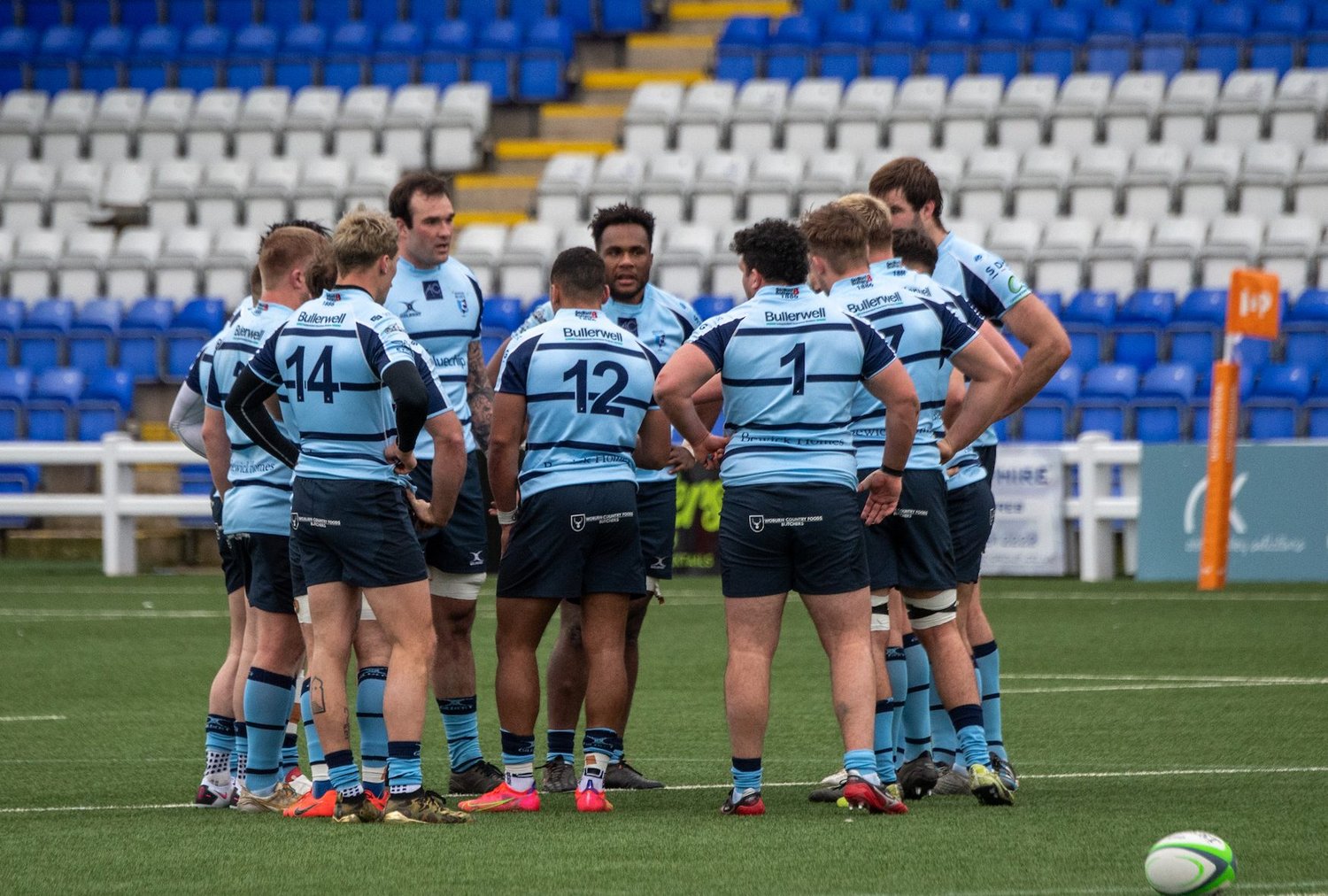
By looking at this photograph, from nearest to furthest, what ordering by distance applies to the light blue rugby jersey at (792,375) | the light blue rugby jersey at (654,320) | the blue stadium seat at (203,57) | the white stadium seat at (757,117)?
1. the light blue rugby jersey at (792,375)
2. the light blue rugby jersey at (654,320)
3. the white stadium seat at (757,117)
4. the blue stadium seat at (203,57)

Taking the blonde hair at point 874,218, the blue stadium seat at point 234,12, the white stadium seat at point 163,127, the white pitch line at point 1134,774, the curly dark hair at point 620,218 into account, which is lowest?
the white pitch line at point 1134,774

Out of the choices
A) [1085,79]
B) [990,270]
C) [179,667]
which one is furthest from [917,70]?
[990,270]

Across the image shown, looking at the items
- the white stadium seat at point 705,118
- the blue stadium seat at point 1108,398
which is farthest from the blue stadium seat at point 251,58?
the blue stadium seat at point 1108,398

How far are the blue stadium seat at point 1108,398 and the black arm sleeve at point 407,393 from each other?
506 inches

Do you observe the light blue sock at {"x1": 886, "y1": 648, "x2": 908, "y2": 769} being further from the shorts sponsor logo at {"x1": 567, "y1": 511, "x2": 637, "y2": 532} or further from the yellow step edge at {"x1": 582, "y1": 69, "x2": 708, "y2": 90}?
the yellow step edge at {"x1": 582, "y1": 69, "x2": 708, "y2": 90}

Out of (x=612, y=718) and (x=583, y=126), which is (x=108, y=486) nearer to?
(x=583, y=126)

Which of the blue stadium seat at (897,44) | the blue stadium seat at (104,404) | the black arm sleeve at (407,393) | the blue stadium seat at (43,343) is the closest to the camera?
the black arm sleeve at (407,393)

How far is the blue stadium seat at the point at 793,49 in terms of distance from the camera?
2500cm

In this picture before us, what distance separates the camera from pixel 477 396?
8.54 meters

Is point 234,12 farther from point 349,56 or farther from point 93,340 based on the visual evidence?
point 93,340

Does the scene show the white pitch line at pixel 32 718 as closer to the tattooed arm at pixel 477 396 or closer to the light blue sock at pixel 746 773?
the tattooed arm at pixel 477 396

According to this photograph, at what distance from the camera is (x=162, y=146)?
2592 cm

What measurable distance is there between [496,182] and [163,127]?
452 centimetres

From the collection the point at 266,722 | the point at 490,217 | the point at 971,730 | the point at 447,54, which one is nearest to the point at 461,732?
the point at 266,722
